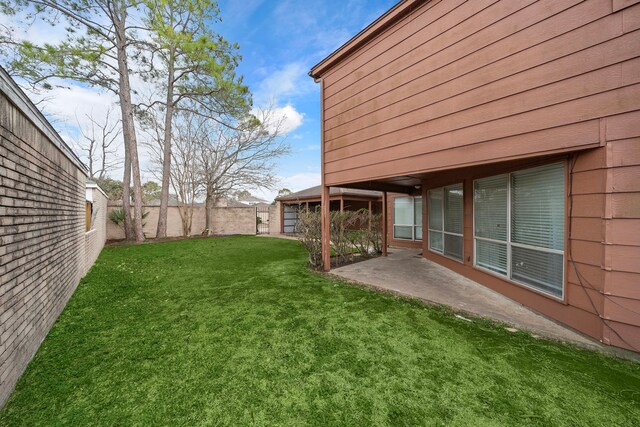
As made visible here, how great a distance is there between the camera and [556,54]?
2641 mm

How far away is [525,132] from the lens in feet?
9.37

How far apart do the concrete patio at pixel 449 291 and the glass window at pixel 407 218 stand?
2.64 meters

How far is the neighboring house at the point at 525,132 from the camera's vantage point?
235 centimetres

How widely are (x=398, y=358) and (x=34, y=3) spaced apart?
50.3ft

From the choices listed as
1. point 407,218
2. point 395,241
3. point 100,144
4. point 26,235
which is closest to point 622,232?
point 26,235

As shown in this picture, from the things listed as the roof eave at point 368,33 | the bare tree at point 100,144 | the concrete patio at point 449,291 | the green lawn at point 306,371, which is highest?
the bare tree at point 100,144

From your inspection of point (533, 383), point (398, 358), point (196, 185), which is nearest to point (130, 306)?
point (398, 358)

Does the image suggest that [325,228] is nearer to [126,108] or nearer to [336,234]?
[336,234]

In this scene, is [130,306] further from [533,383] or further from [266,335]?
[533,383]

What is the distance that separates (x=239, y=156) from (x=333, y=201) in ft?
23.4

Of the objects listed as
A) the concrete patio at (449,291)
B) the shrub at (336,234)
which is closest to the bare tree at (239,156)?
the shrub at (336,234)

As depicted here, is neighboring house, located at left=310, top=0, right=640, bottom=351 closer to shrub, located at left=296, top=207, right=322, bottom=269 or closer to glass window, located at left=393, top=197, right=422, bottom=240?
shrub, located at left=296, top=207, right=322, bottom=269

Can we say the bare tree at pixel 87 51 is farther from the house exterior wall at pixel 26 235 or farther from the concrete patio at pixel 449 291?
the concrete patio at pixel 449 291

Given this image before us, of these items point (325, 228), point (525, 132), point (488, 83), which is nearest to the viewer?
point (525, 132)
